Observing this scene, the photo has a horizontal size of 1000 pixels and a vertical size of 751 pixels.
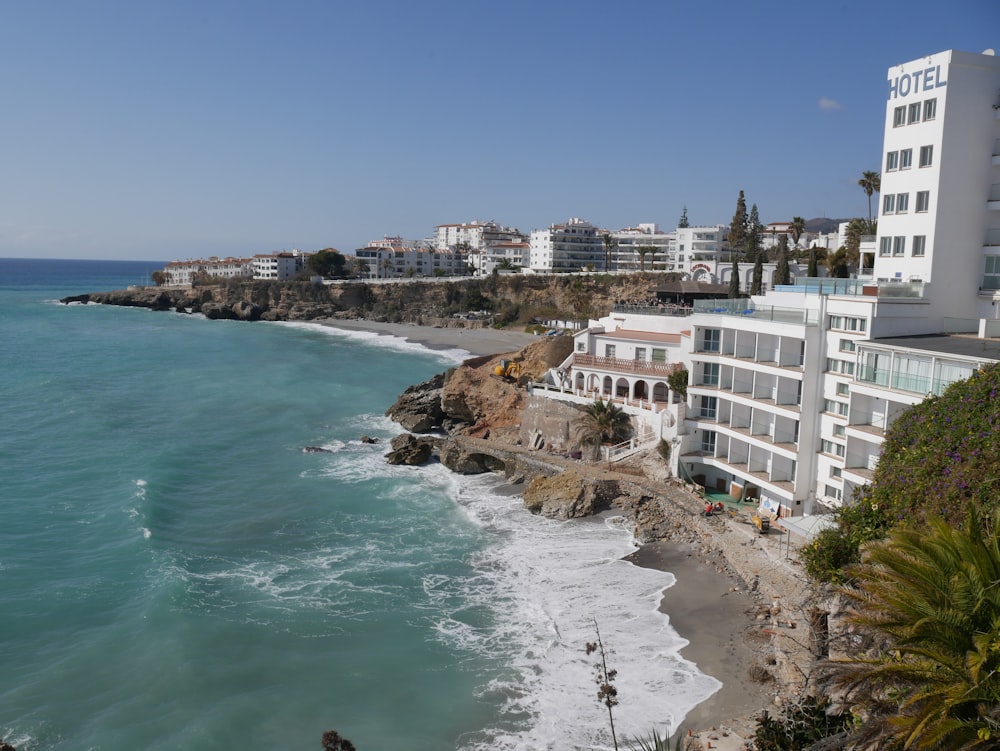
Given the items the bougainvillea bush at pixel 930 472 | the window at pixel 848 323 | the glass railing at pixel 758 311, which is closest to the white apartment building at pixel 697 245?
the glass railing at pixel 758 311

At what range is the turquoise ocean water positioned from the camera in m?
19.2

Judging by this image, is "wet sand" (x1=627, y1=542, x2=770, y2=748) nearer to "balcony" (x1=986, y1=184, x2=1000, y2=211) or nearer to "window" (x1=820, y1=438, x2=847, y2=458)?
"window" (x1=820, y1=438, x2=847, y2=458)

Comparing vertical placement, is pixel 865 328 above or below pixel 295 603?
above

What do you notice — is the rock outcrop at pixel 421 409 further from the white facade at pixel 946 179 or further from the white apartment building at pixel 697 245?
the white apartment building at pixel 697 245

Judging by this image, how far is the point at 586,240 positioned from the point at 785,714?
5085 inches

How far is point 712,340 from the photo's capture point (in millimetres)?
33281

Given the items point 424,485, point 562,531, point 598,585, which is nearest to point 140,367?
point 424,485

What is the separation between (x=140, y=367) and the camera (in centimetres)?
7531

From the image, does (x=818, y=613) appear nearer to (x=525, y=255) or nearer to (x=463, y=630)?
(x=463, y=630)

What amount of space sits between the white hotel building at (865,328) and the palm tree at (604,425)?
8.12 feet

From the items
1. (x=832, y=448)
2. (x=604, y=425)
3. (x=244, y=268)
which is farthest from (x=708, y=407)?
(x=244, y=268)

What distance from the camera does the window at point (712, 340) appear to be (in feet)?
109

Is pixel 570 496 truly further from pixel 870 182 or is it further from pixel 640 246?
pixel 640 246

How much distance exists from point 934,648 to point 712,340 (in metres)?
23.5
